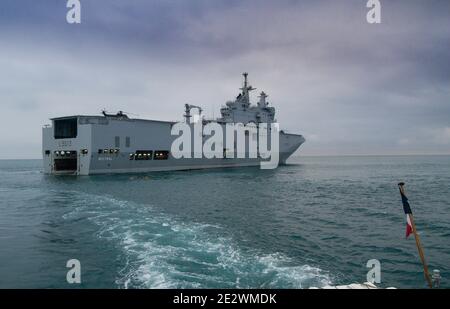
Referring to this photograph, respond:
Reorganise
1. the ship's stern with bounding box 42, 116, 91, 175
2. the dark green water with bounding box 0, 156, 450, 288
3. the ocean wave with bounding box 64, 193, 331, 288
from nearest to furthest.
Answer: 1. the ocean wave with bounding box 64, 193, 331, 288
2. the dark green water with bounding box 0, 156, 450, 288
3. the ship's stern with bounding box 42, 116, 91, 175

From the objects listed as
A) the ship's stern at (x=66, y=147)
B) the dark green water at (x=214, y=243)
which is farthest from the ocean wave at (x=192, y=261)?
the ship's stern at (x=66, y=147)

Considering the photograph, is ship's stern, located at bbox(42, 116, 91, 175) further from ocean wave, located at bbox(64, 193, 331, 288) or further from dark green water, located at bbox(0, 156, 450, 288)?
ocean wave, located at bbox(64, 193, 331, 288)

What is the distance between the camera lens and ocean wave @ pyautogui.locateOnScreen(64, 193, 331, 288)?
10227mm

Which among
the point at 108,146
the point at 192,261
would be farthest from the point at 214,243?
the point at 108,146

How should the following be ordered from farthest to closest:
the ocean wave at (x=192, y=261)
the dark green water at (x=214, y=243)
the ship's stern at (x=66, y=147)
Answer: the ship's stern at (x=66, y=147) → the dark green water at (x=214, y=243) → the ocean wave at (x=192, y=261)

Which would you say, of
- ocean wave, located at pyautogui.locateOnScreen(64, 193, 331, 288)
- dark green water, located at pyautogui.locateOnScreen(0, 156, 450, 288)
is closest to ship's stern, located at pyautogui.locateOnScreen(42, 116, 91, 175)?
dark green water, located at pyautogui.locateOnScreen(0, 156, 450, 288)

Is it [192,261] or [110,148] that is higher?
[110,148]

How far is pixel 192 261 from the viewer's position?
1213 cm

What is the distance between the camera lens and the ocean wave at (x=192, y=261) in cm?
1023

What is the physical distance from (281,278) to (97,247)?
8.79 metres

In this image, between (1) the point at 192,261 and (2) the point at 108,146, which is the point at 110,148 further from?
(1) the point at 192,261

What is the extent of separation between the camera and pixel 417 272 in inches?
450

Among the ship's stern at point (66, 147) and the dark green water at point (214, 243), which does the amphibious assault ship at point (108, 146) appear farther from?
the dark green water at point (214, 243)

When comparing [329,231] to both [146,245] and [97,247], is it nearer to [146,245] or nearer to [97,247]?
[146,245]
